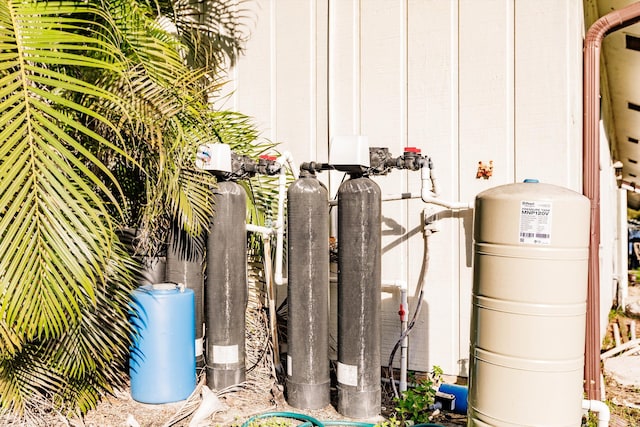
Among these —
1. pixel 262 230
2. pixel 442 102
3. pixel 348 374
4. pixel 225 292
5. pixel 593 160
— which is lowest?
pixel 348 374

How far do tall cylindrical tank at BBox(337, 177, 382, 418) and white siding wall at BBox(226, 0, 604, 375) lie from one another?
73 centimetres

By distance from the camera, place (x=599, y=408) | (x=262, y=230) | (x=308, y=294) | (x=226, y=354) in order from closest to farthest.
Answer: (x=599, y=408), (x=308, y=294), (x=226, y=354), (x=262, y=230)

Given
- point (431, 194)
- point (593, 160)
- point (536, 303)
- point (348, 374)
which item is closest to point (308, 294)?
point (348, 374)

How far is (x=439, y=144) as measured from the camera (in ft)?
12.4

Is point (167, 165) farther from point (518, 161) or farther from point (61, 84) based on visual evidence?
point (518, 161)

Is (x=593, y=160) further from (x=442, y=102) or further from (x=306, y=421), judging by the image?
(x=306, y=421)

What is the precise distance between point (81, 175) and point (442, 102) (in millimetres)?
2412

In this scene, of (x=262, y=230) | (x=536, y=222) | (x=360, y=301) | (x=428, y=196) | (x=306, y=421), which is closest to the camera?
(x=536, y=222)

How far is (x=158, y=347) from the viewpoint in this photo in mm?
3338

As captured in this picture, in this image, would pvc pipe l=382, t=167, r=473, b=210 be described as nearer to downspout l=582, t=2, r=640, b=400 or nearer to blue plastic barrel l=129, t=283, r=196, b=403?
downspout l=582, t=2, r=640, b=400

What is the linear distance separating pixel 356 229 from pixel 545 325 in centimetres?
122

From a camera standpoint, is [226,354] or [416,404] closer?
[416,404]

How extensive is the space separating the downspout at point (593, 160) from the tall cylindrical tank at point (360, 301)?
1370mm

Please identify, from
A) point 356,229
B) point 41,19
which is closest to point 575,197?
point 356,229
